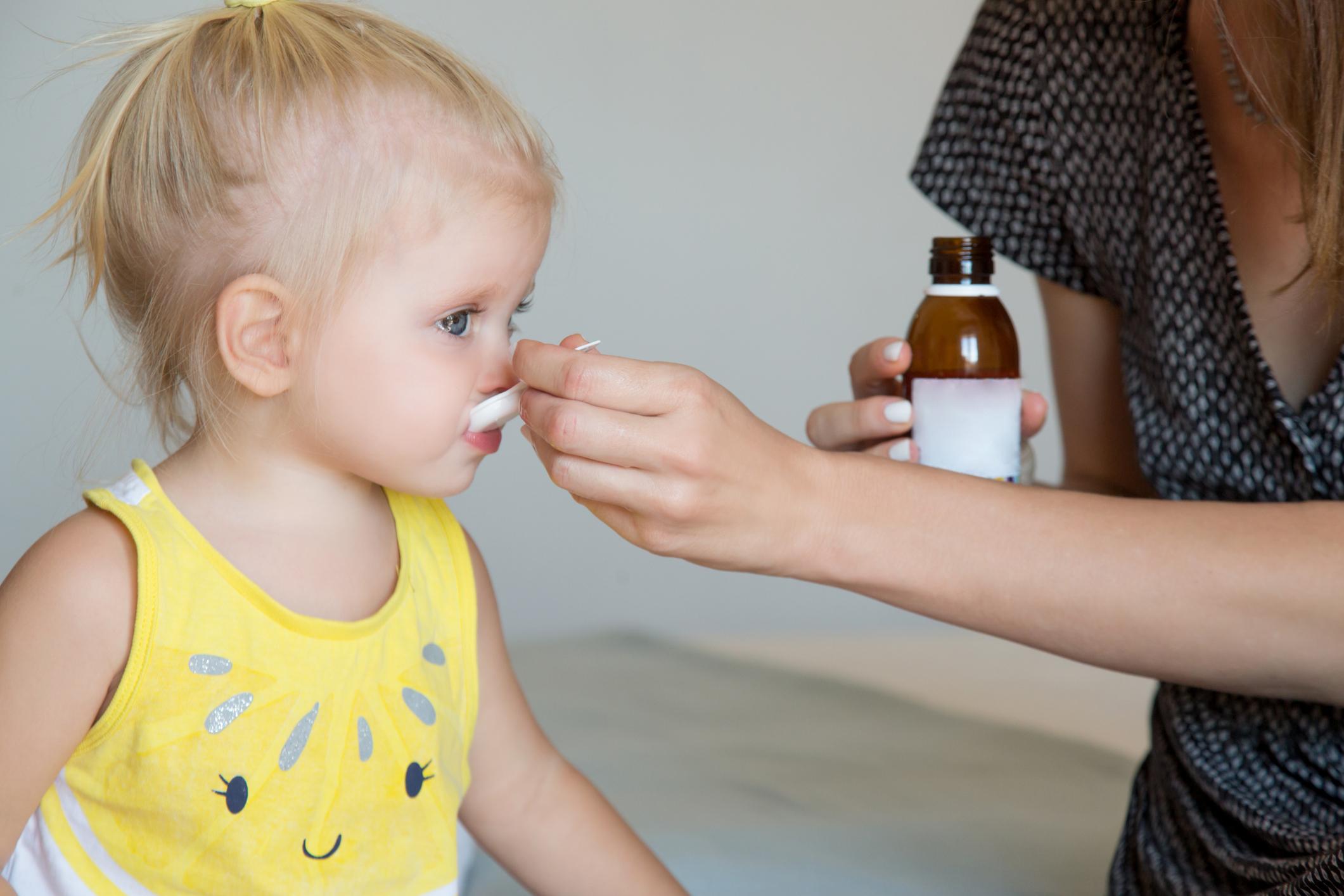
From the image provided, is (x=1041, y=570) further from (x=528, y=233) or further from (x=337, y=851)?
(x=337, y=851)

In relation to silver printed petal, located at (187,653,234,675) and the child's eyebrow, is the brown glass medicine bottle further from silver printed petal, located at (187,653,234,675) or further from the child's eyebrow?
silver printed petal, located at (187,653,234,675)

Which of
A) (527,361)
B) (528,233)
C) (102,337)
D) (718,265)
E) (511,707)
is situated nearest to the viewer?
(527,361)

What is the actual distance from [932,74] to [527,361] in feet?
8.39

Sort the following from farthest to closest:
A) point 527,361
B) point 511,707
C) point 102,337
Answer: point 102,337 → point 511,707 → point 527,361

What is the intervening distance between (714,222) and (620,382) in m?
2.27

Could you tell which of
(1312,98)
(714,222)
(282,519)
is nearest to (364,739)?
(282,519)

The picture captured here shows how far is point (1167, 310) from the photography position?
3.75 ft

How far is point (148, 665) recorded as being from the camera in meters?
0.85

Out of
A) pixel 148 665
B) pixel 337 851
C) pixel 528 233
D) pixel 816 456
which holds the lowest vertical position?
pixel 337 851

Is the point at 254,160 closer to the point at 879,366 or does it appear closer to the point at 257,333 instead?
the point at 257,333

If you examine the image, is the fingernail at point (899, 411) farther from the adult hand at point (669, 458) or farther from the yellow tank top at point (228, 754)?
the yellow tank top at point (228, 754)

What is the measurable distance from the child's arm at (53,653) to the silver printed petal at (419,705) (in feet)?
0.68

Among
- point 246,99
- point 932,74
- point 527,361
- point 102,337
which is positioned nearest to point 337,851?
point 527,361

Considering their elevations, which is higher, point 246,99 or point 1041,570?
point 246,99
